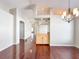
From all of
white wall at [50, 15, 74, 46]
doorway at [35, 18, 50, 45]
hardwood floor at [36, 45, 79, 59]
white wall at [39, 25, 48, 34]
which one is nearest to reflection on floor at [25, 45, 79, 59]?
hardwood floor at [36, 45, 79, 59]

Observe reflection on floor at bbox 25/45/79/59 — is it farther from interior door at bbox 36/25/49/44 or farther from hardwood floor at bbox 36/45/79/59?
interior door at bbox 36/25/49/44

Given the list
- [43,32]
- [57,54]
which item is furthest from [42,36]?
[57,54]

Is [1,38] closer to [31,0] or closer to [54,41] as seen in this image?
[31,0]

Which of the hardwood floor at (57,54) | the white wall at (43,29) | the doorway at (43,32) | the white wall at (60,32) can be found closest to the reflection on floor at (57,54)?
the hardwood floor at (57,54)

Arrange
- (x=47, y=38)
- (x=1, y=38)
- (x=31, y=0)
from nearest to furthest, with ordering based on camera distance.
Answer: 1. (x=1, y=38)
2. (x=31, y=0)
3. (x=47, y=38)

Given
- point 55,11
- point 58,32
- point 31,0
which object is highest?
point 31,0

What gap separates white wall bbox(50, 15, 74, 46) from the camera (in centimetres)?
999

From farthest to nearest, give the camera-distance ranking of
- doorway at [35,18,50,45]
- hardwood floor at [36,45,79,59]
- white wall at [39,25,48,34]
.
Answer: white wall at [39,25,48,34] < doorway at [35,18,50,45] < hardwood floor at [36,45,79,59]

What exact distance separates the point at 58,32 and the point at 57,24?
64 cm

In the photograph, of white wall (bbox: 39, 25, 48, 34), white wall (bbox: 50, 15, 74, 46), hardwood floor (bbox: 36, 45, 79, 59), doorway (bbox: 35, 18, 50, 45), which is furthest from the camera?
white wall (bbox: 39, 25, 48, 34)

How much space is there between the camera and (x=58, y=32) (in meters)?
10.1

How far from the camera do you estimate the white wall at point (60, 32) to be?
32.8 feet

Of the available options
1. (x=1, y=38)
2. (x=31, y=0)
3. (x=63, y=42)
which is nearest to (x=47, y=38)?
(x=63, y=42)

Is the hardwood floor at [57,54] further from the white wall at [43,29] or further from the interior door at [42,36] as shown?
the white wall at [43,29]
